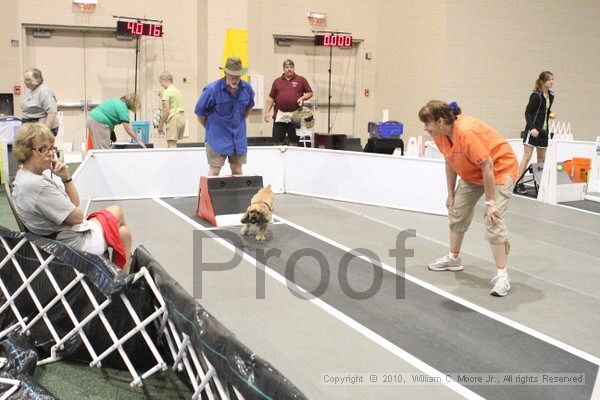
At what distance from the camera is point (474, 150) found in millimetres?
4219

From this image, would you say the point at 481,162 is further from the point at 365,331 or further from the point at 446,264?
the point at 365,331

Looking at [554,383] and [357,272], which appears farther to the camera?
[357,272]

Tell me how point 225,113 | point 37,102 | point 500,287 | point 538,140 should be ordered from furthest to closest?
point 538,140 < point 37,102 < point 225,113 < point 500,287

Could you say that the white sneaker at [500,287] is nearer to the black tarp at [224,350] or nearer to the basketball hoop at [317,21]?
the black tarp at [224,350]

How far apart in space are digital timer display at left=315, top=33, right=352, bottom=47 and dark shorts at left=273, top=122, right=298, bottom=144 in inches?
147

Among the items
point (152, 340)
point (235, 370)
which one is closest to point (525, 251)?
point (152, 340)

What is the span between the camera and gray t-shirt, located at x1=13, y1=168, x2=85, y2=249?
11.5 feet

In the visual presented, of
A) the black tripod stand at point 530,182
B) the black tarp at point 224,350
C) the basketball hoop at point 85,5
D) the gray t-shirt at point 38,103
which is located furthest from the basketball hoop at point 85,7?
the black tarp at point 224,350

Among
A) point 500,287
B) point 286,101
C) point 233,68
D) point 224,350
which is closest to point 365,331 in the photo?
point 500,287

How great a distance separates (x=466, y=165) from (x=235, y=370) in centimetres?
281

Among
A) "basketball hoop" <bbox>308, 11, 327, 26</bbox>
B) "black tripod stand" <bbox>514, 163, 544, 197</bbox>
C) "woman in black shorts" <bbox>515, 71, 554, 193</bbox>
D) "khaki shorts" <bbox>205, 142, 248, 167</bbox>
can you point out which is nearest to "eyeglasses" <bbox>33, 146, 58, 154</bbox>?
"khaki shorts" <bbox>205, 142, 248, 167</bbox>

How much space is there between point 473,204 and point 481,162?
618 mm

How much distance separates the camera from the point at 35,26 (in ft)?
36.3

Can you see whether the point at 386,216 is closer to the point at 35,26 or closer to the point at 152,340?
the point at 152,340
